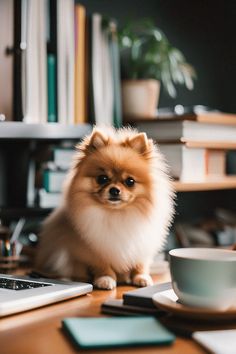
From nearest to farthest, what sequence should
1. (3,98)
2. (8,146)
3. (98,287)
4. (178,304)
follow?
(178,304) → (98,287) → (3,98) → (8,146)

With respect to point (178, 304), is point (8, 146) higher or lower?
higher

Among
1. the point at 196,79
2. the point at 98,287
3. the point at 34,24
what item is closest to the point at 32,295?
the point at 98,287

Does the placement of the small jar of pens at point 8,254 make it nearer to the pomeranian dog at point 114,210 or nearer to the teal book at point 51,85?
the pomeranian dog at point 114,210

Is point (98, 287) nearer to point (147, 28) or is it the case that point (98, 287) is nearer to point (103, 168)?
point (103, 168)

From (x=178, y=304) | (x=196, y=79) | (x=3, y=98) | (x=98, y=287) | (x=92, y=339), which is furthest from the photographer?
(x=196, y=79)

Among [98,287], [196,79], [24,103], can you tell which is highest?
[196,79]

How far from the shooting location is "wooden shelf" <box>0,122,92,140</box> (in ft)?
5.31

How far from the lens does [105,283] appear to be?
1.44m

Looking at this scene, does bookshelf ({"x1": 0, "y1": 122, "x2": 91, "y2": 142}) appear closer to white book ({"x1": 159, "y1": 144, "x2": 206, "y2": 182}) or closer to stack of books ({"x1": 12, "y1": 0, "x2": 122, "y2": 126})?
stack of books ({"x1": 12, "y1": 0, "x2": 122, "y2": 126})

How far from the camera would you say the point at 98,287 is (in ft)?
4.75

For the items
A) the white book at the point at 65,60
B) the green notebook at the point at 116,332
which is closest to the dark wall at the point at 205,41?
the white book at the point at 65,60

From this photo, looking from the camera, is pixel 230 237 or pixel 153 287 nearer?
pixel 153 287

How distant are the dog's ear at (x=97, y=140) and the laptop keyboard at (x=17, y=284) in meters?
0.36

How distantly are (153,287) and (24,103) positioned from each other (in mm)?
684
